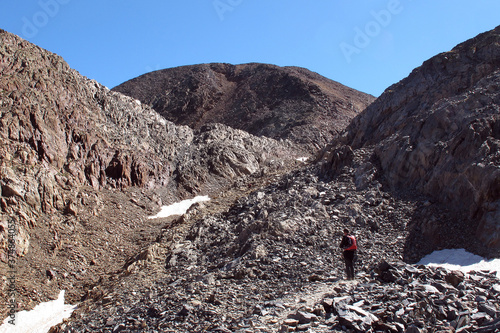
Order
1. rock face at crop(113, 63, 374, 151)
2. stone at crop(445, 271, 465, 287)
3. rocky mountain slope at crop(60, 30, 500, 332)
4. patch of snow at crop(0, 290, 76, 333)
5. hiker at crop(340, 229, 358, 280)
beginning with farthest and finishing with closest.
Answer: rock face at crop(113, 63, 374, 151)
patch of snow at crop(0, 290, 76, 333)
hiker at crop(340, 229, 358, 280)
stone at crop(445, 271, 465, 287)
rocky mountain slope at crop(60, 30, 500, 332)

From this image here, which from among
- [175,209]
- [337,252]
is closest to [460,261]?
[337,252]

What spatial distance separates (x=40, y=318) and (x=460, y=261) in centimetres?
1517

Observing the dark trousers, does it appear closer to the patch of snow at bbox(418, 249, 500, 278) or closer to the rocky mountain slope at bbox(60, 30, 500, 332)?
the rocky mountain slope at bbox(60, 30, 500, 332)

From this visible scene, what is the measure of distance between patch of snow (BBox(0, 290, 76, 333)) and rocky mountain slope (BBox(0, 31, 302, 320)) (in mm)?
524

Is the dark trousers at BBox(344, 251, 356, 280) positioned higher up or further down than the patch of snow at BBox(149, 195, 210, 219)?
further down

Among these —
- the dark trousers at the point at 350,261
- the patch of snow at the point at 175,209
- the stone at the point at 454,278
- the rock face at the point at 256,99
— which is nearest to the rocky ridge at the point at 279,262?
the stone at the point at 454,278

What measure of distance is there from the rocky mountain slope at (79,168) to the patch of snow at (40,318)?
0.52 m

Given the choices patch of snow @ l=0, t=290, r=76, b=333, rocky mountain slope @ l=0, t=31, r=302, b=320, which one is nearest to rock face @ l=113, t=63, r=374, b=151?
rocky mountain slope @ l=0, t=31, r=302, b=320

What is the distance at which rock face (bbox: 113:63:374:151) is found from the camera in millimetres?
60281

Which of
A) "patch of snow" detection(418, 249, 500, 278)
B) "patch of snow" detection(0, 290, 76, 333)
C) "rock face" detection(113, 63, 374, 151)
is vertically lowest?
"patch of snow" detection(0, 290, 76, 333)

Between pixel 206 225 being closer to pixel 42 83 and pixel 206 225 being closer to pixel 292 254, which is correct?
pixel 292 254

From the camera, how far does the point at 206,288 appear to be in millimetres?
11773

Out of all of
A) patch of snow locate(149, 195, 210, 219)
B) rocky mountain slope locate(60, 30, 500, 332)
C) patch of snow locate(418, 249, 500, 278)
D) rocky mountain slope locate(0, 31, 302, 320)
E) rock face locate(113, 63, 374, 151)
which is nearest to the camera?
rocky mountain slope locate(60, 30, 500, 332)

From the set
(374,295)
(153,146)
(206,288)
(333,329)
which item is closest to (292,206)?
(206,288)
